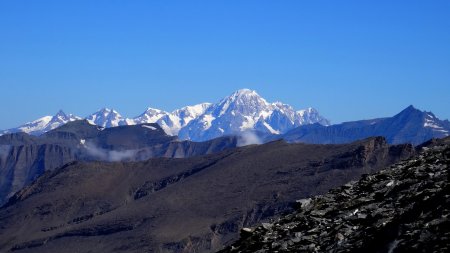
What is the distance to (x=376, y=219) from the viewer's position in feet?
75.3

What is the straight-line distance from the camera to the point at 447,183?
76.1 ft

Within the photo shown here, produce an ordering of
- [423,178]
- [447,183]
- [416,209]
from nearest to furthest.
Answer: [416,209]
[447,183]
[423,178]

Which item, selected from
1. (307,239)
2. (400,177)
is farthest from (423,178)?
(307,239)

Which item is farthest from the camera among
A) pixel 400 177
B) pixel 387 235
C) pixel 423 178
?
pixel 400 177

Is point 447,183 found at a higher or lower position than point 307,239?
higher

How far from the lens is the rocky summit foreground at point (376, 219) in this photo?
62.7 feet

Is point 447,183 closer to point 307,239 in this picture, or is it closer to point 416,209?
point 416,209

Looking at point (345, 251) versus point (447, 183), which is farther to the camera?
point (447, 183)

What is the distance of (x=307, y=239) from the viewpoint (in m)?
23.6

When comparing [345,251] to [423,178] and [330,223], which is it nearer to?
[330,223]

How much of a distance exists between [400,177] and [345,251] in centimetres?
859

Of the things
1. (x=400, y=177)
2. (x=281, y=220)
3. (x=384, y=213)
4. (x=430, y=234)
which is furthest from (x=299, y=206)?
(x=430, y=234)

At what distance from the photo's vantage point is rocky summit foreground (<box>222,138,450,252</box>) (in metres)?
19.1

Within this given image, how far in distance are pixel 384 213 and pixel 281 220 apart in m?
6.54
